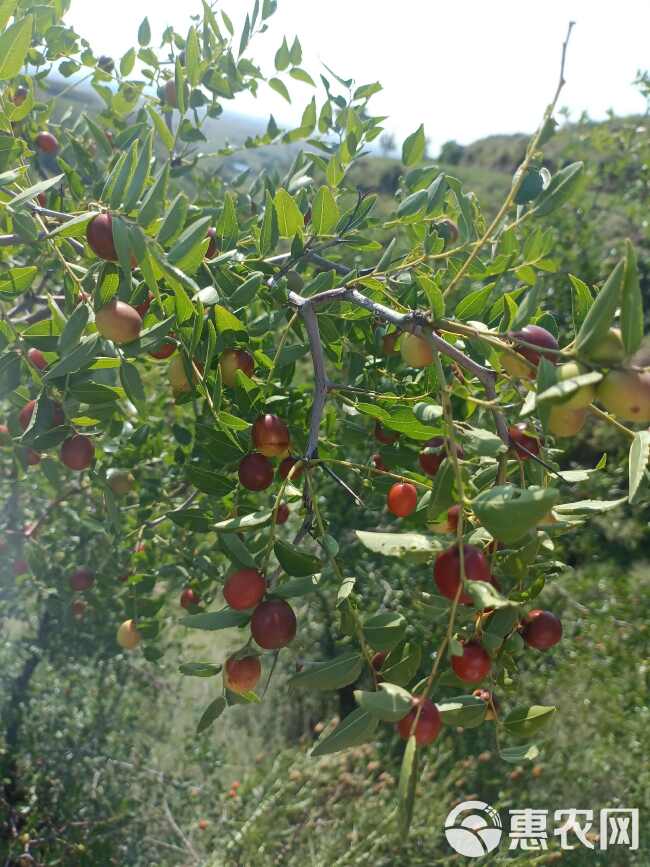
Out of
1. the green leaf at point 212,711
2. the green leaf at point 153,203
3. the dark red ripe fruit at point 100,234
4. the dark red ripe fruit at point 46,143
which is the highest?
the dark red ripe fruit at point 46,143

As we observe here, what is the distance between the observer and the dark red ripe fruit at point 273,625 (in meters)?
0.89

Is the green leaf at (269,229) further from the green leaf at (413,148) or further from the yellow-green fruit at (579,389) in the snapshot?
the yellow-green fruit at (579,389)

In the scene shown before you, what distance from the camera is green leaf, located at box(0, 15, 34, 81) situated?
982mm

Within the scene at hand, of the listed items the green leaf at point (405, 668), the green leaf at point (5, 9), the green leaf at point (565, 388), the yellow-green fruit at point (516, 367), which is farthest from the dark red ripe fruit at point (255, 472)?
the green leaf at point (5, 9)

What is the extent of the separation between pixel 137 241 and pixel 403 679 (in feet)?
2.00

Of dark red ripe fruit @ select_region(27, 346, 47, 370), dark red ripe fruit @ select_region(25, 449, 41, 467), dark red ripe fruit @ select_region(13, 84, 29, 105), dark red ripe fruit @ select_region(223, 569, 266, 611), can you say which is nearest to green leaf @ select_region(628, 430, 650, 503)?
dark red ripe fruit @ select_region(223, 569, 266, 611)

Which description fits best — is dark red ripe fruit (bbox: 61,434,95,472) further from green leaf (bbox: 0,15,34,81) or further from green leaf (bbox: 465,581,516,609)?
green leaf (bbox: 465,581,516,609)

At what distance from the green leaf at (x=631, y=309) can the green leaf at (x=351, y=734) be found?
18.3 inches

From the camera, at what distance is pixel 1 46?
98 cm

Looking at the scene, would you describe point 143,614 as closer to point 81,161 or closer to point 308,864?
point 81,161

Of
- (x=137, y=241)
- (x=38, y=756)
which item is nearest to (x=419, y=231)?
(x=137, y=241)

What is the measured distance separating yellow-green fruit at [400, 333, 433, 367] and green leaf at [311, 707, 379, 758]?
428mm

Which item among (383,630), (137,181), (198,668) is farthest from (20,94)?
(383,630)

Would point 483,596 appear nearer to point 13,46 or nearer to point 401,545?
point 401,545
